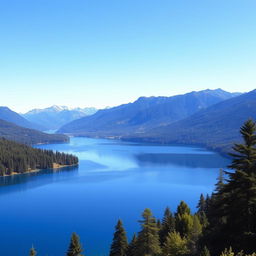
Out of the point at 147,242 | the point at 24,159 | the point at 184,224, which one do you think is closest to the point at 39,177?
the point at 24,159

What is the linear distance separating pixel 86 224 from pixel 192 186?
58.9 metres

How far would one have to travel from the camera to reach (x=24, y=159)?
16262 centimetres

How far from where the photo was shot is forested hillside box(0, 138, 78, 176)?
156 meters

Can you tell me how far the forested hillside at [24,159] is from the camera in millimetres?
156125

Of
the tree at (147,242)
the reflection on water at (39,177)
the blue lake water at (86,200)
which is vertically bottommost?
the blue lake water at (86,200)

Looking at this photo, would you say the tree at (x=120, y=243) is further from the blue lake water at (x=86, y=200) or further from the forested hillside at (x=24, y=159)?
the forested hillside at (x=24, y=159)

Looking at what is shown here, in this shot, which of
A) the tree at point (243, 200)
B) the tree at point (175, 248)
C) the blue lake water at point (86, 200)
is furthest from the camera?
the blue lake water at point (86, 200)

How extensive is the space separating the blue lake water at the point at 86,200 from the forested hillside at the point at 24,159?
928cm

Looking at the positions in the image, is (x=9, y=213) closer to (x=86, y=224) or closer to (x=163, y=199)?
(x=86, y=224)

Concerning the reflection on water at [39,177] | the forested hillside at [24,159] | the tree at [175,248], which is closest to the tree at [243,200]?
the tree at [175,248]

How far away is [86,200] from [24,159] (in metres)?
76.0

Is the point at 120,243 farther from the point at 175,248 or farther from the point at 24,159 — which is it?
the point at 24,159

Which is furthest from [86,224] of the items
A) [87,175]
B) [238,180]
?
[87,175]

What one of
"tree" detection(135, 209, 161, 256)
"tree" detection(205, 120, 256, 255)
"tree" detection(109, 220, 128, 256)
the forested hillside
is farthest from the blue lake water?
"tree" detection(205, 120, 256, 255)
